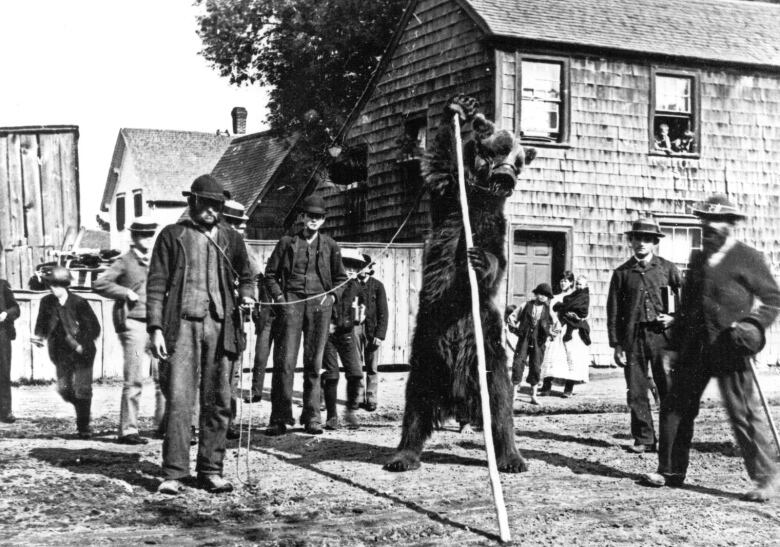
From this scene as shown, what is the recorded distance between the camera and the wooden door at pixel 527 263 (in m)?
18.5

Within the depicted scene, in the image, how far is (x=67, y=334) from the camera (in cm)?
950

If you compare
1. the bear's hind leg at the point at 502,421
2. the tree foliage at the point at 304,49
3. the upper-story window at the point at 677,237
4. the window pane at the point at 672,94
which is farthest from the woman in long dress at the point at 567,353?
the tree foliage at the point at 304,49

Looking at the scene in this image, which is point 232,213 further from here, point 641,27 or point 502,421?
point 641,27

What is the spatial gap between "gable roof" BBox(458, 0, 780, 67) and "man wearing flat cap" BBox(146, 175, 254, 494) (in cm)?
1272

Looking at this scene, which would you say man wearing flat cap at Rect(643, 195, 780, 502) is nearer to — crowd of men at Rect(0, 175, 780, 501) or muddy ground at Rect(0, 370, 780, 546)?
crowd of men at Rect(0, 175, 780, 501)

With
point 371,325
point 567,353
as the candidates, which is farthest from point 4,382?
point 567,353

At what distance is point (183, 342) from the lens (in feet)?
21.2

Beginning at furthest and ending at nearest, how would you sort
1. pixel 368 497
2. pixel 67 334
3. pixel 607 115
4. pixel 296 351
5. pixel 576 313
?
pixel 607 115 → pixel 576 313 → pixel 67 334 → pixel 296 351 → pixel 368 497

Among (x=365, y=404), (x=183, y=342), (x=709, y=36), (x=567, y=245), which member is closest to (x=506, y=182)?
(x=183, y=342)

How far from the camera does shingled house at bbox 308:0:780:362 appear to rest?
61.0 ft

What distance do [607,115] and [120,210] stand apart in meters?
32.1

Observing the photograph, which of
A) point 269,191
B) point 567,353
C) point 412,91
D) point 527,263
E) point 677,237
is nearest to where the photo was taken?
point 567,353

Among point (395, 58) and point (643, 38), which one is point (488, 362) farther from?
point (395, 58)

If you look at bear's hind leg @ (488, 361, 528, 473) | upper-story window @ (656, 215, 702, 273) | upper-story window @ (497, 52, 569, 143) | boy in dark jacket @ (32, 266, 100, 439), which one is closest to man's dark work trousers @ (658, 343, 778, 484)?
bear's hind leg @ (488, 361, 528, 473)
